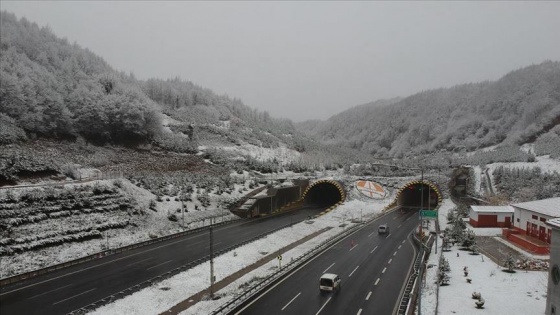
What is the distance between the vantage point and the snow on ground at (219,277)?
81.8ft

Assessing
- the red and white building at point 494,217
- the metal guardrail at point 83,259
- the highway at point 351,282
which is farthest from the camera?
the red and white building at point 494,217

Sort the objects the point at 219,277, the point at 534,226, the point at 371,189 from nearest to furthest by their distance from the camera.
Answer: the point at 219,277, the point at 534,226, the point at 371,189

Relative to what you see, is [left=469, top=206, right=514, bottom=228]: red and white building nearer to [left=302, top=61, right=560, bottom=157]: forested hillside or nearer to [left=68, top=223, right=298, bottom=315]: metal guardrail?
[left=68, top=223, right=298, bottom=315]: metal guardrail

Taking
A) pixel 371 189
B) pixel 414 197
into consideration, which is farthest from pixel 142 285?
pixel 414 197

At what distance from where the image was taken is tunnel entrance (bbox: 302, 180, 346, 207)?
3142 inches

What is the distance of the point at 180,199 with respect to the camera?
55656 mm

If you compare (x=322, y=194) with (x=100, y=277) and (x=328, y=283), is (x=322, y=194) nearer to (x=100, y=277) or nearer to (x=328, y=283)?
(x=328, y=283)

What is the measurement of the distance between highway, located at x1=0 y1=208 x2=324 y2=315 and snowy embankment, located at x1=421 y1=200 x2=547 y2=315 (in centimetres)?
2125

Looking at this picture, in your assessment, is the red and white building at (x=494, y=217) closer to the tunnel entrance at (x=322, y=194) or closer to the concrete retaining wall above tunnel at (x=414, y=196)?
the concrete retaining wall above tunnel at (x=414, y=196)

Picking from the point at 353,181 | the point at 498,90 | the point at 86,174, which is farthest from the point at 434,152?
the point at 86,174

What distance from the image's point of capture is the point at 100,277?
1214 inches

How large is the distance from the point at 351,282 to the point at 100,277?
2006 cm

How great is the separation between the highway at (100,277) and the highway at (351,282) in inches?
430

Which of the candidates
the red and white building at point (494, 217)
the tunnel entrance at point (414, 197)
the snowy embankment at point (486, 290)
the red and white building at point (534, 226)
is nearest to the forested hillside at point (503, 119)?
the tunnel entrance at point (414, 197)
